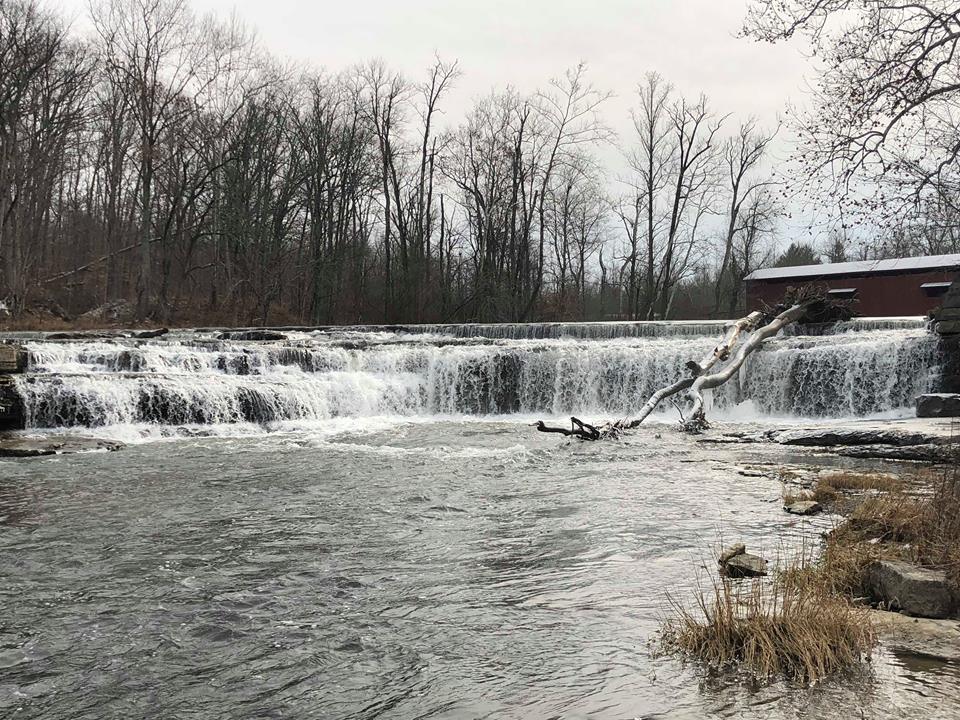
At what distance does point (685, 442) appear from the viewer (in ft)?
43.0

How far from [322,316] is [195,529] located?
1199 inches

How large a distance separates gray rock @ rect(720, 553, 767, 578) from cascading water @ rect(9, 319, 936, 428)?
11576mm

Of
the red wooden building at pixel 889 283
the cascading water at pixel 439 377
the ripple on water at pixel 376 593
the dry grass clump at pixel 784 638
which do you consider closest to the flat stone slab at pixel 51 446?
the ripple on water at pixel 376 593

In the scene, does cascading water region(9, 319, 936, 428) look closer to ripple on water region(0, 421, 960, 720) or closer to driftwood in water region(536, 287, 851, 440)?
driftwood in water region(536, 287, 851, 440)

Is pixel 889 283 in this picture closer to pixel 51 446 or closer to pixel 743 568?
pixel 743 568

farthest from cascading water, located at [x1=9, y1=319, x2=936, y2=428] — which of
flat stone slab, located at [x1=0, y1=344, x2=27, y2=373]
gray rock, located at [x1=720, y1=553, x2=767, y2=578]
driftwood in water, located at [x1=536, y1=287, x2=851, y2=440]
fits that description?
gray rock, located at [x1=720, y1=553, x2=767, y2=578]

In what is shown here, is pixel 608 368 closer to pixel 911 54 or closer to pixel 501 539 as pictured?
pixel 911 54

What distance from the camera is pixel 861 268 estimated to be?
33.5m

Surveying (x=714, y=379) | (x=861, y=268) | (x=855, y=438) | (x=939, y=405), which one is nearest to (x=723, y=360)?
(x=714, y=379)

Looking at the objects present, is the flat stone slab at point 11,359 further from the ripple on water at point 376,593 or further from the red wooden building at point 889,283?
the red wooden building at point 889,283

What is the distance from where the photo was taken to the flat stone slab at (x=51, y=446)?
1124 cm

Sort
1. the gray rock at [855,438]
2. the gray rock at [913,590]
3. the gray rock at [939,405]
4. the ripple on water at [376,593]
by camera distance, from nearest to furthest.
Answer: the ripple on water at [376,593]
the gray rock at [913,590]
the gray rock at [855,438]
the gray rock at [939,405]

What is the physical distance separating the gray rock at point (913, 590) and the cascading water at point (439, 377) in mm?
12554

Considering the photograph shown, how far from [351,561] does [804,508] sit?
4.37 meters
